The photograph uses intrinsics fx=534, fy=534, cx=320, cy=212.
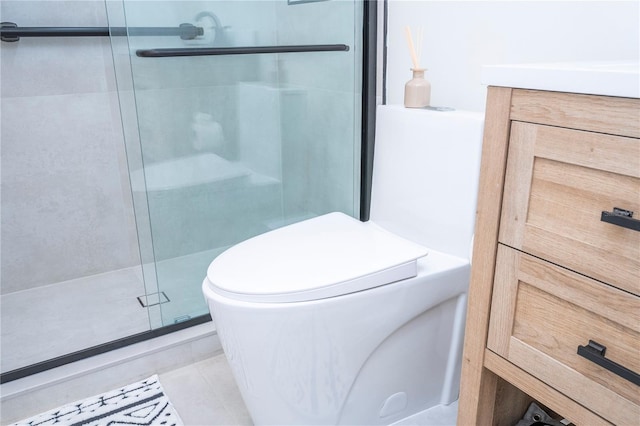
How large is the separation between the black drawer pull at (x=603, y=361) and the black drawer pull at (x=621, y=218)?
17 cm

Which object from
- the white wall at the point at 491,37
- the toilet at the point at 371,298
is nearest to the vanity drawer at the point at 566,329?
the toilet at the point at 371,298

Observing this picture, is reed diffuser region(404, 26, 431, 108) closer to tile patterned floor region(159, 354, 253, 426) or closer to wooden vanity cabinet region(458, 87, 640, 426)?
wooden vanity cabinet region(458, 87, 640, 426)

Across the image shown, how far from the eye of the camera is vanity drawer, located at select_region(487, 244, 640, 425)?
669 mm

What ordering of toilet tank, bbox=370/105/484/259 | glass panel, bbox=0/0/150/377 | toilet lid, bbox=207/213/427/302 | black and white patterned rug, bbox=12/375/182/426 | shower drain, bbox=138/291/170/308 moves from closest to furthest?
1. toilet lid, bbox=207/213/427/302
2. toilet tank, bbox=370/105/484/259
3. black and white patterned rug, bbox=12/375/182/426
4. shower drain, bbox=138/291/170/308
5. glass panel, bbox=0/0/150/377

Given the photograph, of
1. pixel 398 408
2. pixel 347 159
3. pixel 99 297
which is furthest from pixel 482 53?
pixel 99 297

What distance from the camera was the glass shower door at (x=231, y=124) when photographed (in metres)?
1.39

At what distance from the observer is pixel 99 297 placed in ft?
5.99

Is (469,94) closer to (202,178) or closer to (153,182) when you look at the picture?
(202,178)

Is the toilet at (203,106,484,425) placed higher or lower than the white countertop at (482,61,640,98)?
lower

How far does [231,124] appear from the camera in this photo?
1.51m

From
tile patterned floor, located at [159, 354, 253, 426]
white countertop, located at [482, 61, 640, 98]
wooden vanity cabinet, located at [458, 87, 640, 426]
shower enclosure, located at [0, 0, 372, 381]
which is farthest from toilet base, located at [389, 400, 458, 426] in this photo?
white countertop, located at [482, 61, 640, 98]

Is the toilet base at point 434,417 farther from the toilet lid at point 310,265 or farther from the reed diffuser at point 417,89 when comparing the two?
the reed diffuser at point 417,89

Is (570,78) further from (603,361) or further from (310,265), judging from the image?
(310,265)

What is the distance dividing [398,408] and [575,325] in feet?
2.35
